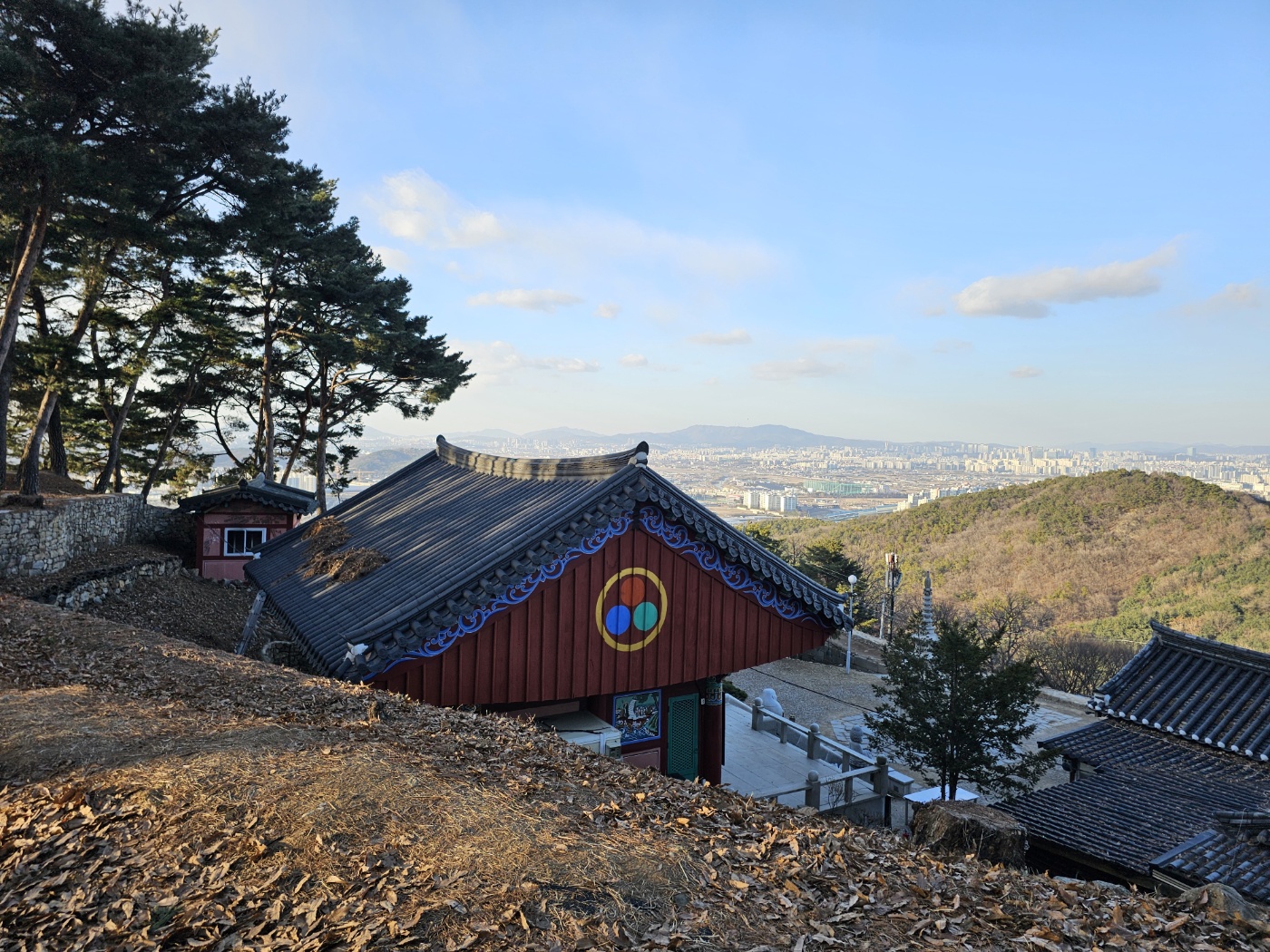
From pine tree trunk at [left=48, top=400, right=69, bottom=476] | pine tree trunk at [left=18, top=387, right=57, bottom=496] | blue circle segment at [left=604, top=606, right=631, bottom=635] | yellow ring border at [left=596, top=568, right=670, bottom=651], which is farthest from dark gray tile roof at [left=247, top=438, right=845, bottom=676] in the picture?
pine tree trunk at [left=48, top=400, right=69, bottom=476]

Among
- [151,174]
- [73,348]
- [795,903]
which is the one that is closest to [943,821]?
[795,903]

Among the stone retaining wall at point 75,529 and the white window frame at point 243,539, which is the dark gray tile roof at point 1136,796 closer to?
the stone retaining wall at point 75,529

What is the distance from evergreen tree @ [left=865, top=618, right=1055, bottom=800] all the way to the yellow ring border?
7563 mm

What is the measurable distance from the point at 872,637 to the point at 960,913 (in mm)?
40496

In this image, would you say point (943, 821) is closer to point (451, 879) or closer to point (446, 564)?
point (451, 879)

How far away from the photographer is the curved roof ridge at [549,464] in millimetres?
13164

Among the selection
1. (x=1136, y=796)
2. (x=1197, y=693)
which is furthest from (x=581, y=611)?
(x=1197, y=693)

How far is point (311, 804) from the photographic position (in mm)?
5855

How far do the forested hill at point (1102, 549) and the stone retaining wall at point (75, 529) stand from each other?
2193 inches

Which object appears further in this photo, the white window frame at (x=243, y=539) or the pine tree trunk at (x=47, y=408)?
the white window frame at (x=243, y=539)

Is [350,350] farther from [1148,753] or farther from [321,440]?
[1148,753]

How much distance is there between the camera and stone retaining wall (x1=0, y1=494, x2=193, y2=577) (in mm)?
18812

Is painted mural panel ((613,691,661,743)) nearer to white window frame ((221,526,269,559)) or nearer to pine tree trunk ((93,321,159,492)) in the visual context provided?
white window frame ((221,526,269,559))

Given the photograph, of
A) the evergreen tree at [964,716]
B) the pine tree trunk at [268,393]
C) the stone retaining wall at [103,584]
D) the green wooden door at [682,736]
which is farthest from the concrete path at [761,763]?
the pine tree trunk at [268,393]
